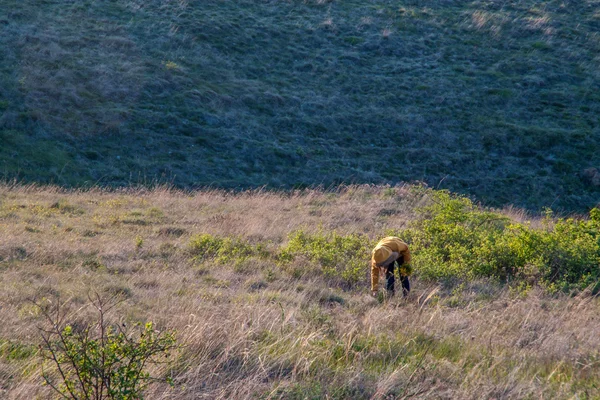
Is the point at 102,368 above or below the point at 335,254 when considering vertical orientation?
above

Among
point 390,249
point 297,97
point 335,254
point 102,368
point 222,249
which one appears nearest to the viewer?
point 102,368

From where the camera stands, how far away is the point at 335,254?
834 centimetres

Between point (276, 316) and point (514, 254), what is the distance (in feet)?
14.5

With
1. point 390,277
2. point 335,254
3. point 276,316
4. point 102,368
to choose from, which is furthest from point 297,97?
point 102,368

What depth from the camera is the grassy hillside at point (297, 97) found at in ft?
60.7

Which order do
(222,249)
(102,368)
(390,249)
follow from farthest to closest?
(222,249)
(390,249)
(102,368)

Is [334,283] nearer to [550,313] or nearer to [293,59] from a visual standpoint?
[550,313]

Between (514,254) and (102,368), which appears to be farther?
(514,254)

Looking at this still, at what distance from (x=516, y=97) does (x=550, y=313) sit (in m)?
19.8

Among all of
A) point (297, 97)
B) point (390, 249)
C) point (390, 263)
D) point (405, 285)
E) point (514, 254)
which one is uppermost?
point (390, 249)

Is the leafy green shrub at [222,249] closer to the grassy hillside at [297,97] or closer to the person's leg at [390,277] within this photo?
the person's leg at [390,277]

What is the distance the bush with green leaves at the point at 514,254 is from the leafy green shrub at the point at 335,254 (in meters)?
0.76

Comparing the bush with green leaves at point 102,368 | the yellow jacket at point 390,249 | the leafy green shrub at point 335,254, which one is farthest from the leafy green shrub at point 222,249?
the bush with green leaves at point 102,368

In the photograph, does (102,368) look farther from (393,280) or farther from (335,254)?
(335,254)
